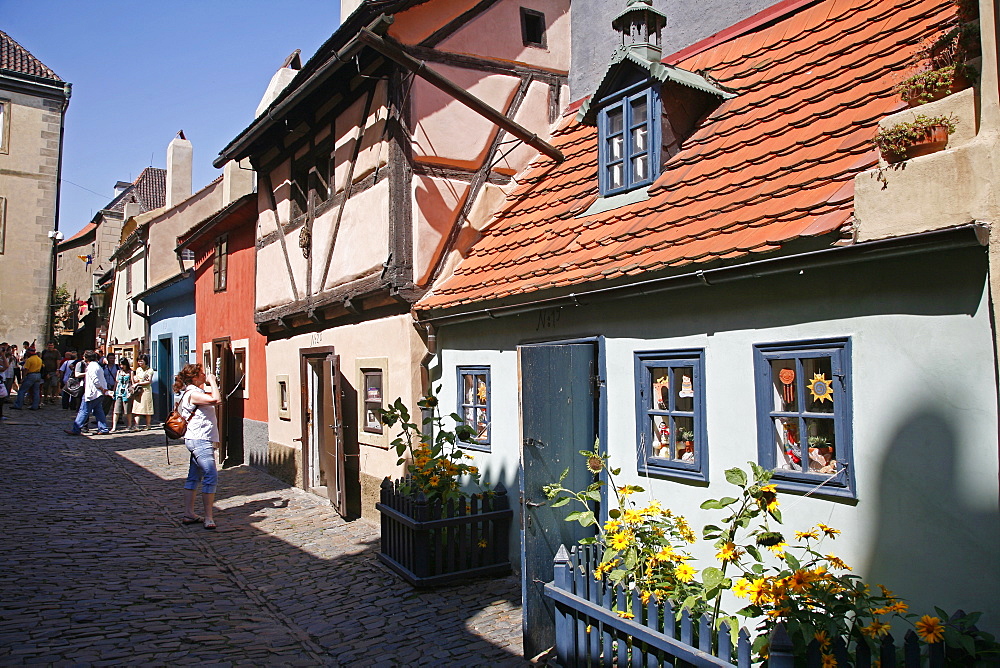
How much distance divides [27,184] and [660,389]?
2785 cm

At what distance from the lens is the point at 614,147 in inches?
252

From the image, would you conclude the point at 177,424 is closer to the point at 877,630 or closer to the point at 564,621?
the point at 564,621

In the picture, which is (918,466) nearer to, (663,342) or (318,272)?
(663,342)

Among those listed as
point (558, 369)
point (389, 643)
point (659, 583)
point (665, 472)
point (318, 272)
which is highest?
point (318, 272)

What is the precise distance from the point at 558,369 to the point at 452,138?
3.72 m

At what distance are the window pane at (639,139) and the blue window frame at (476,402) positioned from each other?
2431 mm

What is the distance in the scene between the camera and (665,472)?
502 centimetres

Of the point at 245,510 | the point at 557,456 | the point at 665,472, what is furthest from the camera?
the point at 245,510

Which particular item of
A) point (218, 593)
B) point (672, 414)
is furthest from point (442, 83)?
point (218, 593)

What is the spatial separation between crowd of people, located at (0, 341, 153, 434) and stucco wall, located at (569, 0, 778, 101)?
468 inches

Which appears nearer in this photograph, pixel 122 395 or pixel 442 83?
pixel 442 83

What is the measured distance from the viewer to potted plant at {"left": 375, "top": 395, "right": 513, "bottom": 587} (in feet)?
21.0

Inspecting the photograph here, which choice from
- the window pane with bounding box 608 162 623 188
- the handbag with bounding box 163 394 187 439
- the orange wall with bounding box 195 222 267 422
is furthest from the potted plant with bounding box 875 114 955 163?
the orange wall with bounding box 195 222 267 422

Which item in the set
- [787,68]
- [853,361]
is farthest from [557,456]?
[787,68]
